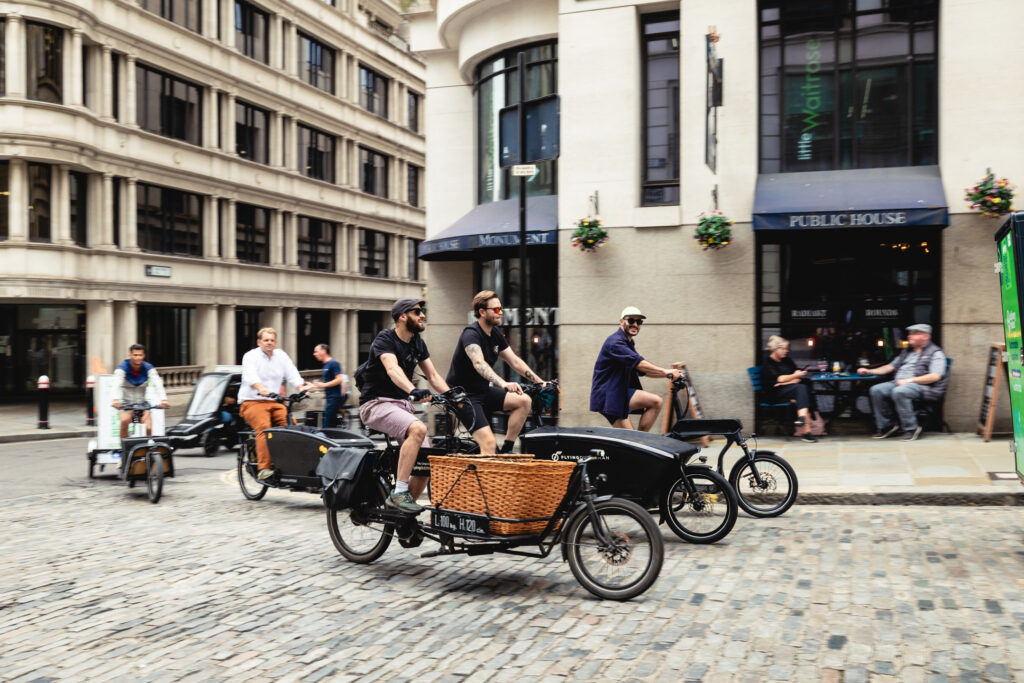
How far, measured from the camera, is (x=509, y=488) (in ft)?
18.6

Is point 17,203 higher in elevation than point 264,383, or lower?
higher

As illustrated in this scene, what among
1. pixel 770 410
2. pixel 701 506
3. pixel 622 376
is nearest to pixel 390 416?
pixel 701 506

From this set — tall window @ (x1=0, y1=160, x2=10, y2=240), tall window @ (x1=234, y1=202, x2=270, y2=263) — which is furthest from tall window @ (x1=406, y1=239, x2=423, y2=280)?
tall window @ (x1=0, y1=160, x2=10, y2=240)

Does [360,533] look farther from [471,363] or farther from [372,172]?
[372,172]

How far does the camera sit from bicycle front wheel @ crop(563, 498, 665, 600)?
214 inches

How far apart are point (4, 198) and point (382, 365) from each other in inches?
950

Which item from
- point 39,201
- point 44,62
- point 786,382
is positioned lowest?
point 786,382

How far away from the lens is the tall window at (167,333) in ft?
104

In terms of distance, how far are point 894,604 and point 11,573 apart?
6252mm

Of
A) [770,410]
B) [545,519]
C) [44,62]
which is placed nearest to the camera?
[545,519]

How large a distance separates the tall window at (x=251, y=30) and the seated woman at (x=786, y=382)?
2963cm

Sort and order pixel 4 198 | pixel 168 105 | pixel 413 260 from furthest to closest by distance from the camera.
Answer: pixel 413 260 < pixel 168 105 < pixel 4 198

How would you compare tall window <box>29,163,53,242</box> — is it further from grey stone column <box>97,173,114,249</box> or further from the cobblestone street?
the cobblestone street

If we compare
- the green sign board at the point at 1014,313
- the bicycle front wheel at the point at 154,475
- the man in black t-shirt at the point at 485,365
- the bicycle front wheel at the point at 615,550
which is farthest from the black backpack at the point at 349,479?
the green sign board at the point at 1014,313
